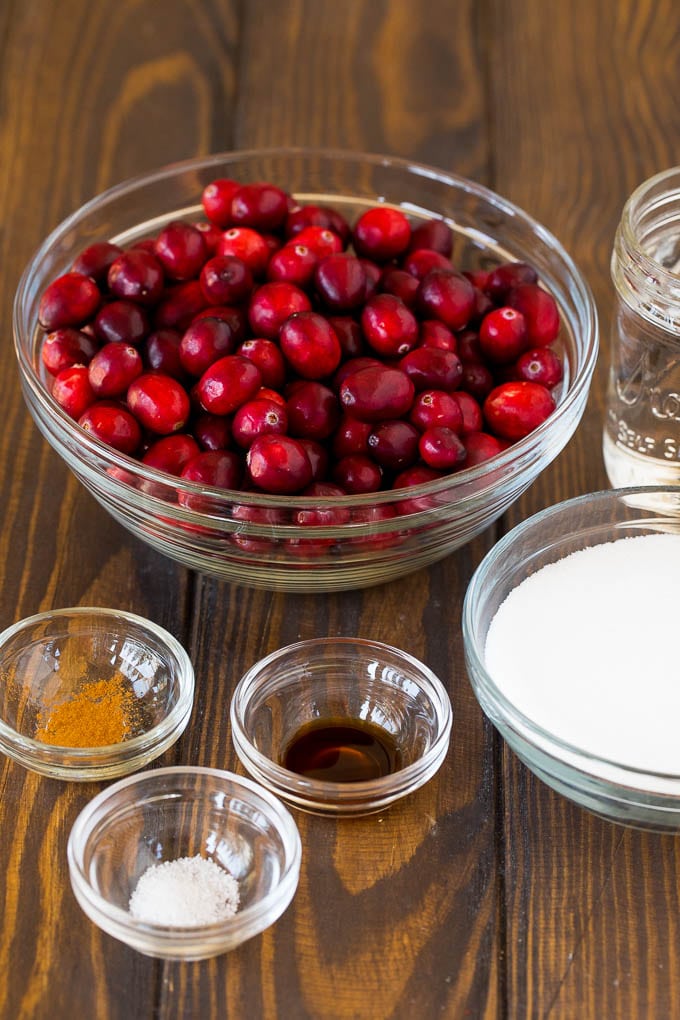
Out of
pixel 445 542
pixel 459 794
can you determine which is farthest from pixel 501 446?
pixel 459 794

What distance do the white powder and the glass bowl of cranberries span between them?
0.92ft

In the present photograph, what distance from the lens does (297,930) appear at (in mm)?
988

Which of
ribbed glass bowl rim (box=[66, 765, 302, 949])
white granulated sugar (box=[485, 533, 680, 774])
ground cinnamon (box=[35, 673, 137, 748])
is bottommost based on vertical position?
ground cinnamon (box=[35, 673, 137, 748])

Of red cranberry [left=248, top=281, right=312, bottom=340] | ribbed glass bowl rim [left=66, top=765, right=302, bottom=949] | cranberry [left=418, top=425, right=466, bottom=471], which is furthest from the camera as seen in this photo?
red cranberry [left=248, top=281, right=312, bottom=340]

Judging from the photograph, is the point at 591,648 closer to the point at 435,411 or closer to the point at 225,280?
the point at 435,411

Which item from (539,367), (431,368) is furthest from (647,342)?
(431,368)

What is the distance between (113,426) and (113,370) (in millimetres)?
61

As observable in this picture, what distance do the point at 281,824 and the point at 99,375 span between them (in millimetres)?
466

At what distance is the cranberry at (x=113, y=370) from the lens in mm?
1198

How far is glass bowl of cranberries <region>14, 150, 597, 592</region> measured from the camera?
111cm

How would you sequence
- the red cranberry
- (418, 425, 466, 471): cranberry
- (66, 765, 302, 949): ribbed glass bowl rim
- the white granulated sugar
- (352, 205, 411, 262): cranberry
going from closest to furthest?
(66, 765, 302, 949): ribbed glass bowl rim, the white granulated sugar, (418, 425, 466, 471): cranberry, the red cranberry, (352, 205, 411, 262): cranberry

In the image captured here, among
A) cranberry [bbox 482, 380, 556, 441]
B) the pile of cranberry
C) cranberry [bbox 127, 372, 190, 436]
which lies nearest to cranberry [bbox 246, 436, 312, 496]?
the pile of cranberry

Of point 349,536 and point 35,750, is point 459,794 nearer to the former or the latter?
point 349,536

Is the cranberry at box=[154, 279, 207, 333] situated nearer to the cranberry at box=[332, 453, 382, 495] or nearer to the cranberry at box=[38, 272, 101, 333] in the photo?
the cranberry at box=[38, 272, 101, 333]
